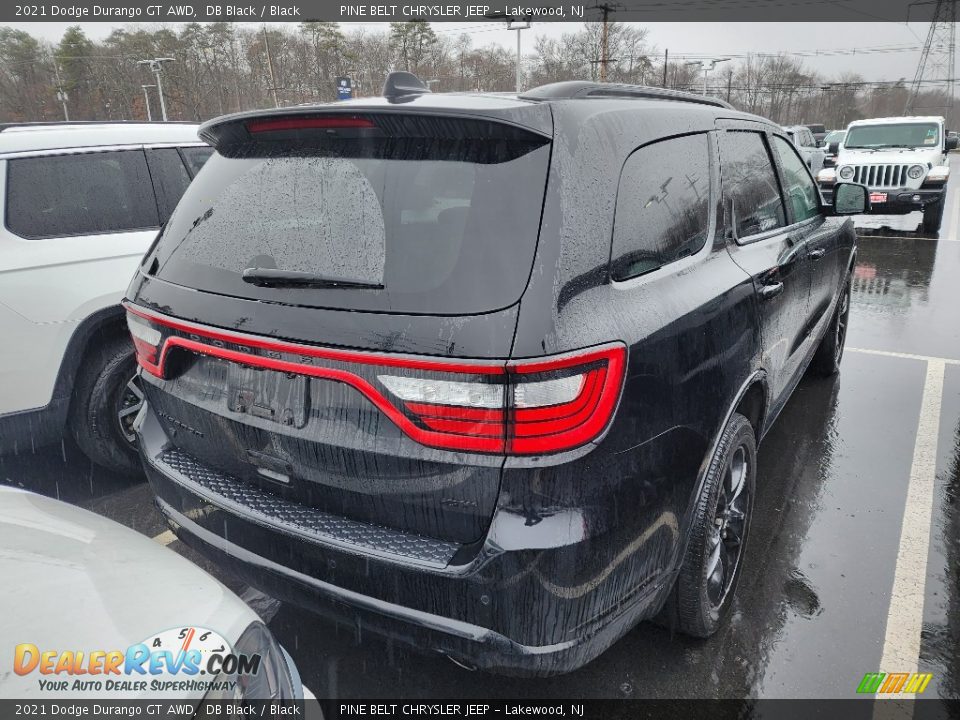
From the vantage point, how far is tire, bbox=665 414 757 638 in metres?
2.24

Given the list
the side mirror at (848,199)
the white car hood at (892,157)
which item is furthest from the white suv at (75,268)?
the white car hood at (892,157)

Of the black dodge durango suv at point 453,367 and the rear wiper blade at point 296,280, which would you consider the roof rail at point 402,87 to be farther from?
the rear wiper blade at point 296,280

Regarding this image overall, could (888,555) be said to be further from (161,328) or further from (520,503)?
(161,328)

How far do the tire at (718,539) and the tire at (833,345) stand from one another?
2708mm

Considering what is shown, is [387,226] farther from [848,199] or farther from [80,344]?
[848,199]

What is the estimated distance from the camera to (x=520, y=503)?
1.64m

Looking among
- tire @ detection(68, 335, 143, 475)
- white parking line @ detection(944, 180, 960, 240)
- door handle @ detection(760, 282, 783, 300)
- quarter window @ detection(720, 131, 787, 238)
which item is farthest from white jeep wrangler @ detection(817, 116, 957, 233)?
tire @ detection(68, 335, 143, 475)

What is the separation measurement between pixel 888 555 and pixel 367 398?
2.62m

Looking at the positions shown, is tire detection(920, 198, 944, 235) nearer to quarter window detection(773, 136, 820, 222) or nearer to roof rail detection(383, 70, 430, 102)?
quarter window detection(773, 136, 820, 222)

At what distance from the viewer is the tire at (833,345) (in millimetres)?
4996

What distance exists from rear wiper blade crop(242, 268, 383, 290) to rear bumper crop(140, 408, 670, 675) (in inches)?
26.1

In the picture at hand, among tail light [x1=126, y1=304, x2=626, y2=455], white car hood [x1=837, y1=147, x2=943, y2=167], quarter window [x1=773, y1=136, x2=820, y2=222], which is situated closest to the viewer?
tail light [x1=126, y1=304, x2=626, y2=455]

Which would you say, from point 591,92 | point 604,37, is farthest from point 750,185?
point 604,37

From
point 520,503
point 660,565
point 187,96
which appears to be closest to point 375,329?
point 520,503
